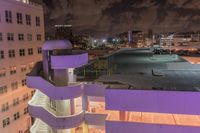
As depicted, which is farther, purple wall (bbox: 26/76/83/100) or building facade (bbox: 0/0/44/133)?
building facade (bbox: 0/0/44/133)

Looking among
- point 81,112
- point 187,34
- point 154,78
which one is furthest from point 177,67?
point 187,34

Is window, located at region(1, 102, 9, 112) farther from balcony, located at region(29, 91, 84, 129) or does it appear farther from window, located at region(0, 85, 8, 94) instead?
balcony, located at region(29, 91, 84, 129)

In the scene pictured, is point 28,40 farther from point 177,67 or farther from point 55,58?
point 177,67

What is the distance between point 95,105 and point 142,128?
7.61 metres

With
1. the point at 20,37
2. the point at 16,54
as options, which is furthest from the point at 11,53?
the point at 20,37

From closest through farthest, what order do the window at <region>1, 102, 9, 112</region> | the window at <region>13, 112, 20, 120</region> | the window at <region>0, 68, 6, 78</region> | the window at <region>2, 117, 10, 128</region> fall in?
the window at <region>0, 68, 6, 78</region>, the window at <region>1, 102, 9, 112</region>, the window at <region>2, 117, 10, 128</region>, the window at <region>13, 112, 20, 120</region>

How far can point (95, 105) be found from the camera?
74.2ft

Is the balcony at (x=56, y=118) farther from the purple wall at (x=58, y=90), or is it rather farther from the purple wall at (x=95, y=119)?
the purple wall at (x=58, y=90)

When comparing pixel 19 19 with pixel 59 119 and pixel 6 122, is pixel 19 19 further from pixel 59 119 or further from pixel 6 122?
pixel 59 119

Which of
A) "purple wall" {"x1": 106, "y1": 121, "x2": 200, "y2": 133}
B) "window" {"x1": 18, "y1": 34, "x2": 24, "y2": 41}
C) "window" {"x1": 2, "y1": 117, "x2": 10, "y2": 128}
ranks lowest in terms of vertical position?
"window" {"x1": 2, "y1": 117, "x2": 10, "y2": 128}

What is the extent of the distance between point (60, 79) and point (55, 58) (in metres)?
2.37

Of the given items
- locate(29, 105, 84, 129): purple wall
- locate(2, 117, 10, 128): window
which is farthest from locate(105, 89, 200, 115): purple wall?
locate(2, 117, 10, 128): window

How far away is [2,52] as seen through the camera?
28234 mm

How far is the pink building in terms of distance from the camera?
598 inches
